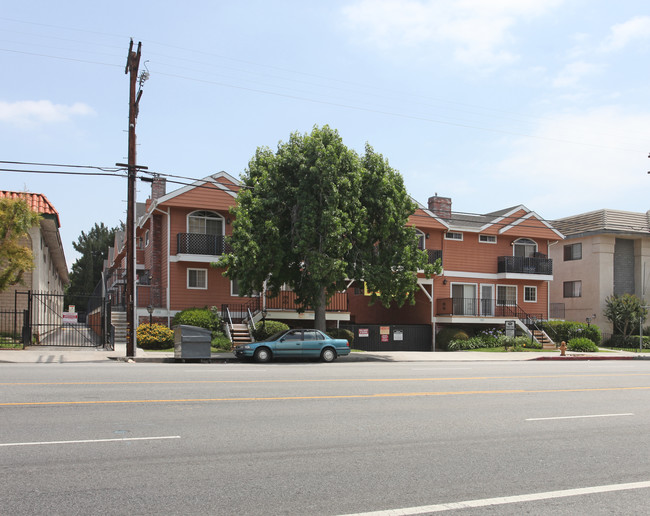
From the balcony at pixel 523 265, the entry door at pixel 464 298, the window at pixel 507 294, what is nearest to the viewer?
the entry door at pixel 464 298

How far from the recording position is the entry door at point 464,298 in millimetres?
38125

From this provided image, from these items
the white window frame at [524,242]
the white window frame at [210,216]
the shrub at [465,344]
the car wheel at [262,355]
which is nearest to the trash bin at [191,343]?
the car wheel at [262,355]

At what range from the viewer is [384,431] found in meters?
8.84

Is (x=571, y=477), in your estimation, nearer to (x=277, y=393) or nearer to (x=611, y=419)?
(x=611, y=419)

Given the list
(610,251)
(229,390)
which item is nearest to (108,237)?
(610,251)

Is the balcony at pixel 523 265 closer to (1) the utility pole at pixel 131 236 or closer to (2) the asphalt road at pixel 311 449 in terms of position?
(1) the utility pole at pixel 131 236

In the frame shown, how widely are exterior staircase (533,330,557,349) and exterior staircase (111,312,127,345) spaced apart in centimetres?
2307

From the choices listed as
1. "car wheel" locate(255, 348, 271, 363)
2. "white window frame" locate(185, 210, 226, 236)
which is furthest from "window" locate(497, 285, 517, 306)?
"car wheel" locate(255, 348, 271, 363)

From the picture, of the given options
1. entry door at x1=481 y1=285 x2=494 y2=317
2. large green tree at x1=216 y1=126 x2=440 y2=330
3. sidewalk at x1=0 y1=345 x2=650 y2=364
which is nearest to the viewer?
sidewalk at x1=0 y1=345 x2=650 y2=364

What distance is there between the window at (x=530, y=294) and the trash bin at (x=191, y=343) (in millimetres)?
26127

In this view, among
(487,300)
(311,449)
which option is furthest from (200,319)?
(311,449)

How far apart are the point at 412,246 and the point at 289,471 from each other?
21330 millimetres

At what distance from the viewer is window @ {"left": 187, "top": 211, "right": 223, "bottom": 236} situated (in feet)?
107

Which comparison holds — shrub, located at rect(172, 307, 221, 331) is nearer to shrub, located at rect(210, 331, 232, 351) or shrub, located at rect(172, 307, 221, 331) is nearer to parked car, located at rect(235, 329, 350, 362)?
shrub, located at rect(210, 331, 232, 351)
